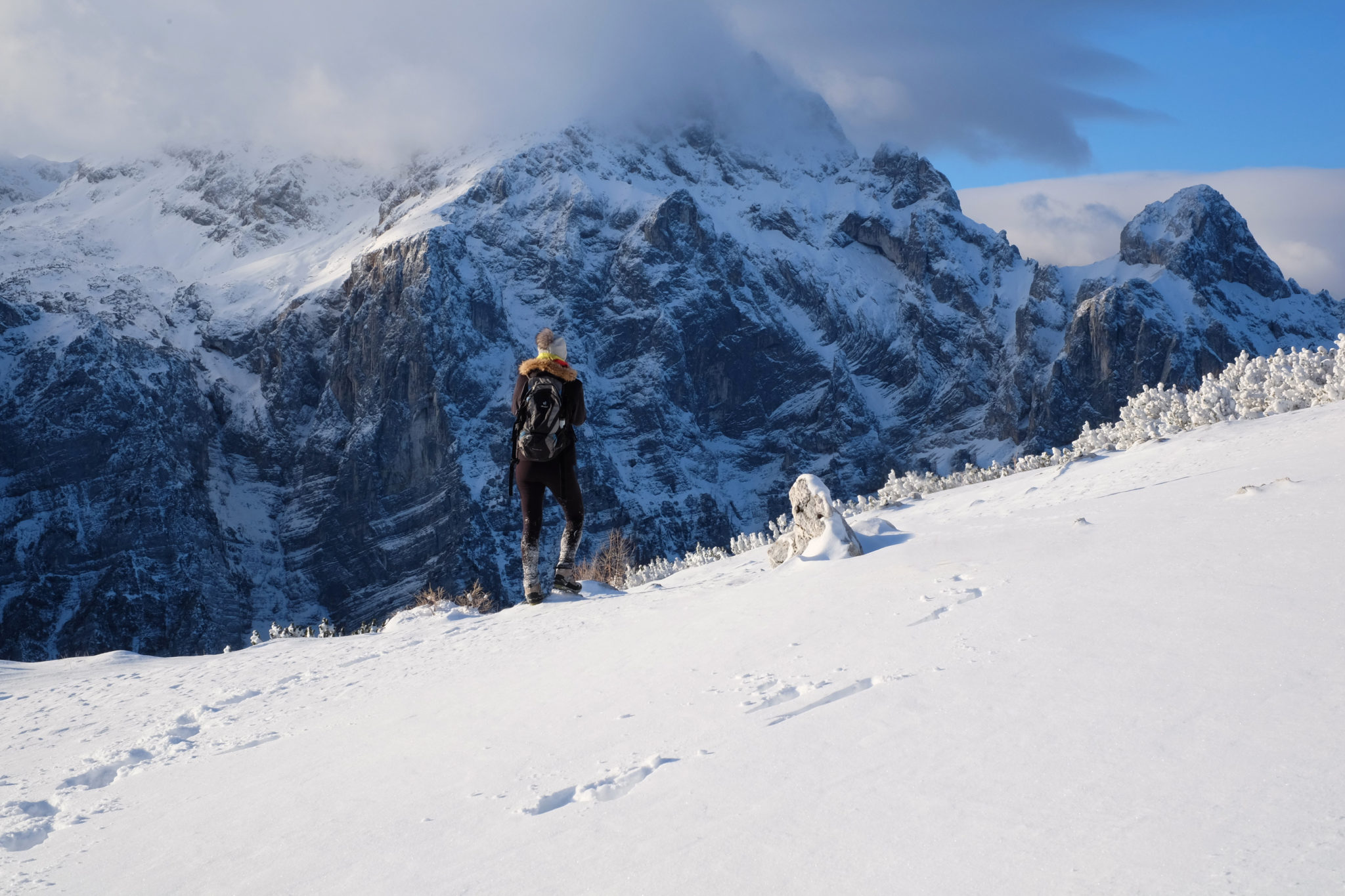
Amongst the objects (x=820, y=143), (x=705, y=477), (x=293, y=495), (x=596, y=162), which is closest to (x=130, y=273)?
(x=293, y=495)

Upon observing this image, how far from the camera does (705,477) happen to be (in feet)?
475

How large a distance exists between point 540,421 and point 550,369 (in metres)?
0.44

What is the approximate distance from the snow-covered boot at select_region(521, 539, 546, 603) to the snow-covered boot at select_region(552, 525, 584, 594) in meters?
0.17

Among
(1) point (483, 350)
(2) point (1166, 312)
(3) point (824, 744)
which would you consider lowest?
(3) point (824, 744)

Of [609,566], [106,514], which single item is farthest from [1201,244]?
[609,566]

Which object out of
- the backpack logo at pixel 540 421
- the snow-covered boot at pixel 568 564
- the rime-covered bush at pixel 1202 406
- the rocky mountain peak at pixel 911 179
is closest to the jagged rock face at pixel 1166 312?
the rocky mountain peak at pixel 911 179

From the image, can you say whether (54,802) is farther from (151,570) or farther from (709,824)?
(151,570)

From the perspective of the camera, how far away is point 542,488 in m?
7.81

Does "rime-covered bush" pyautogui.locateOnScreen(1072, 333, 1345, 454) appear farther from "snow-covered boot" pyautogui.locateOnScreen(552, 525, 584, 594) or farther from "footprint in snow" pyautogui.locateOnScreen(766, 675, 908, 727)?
"footprint in snow" pyautogui.locateOnScreen(766, 675, 908, 727)

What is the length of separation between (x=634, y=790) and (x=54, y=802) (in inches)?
96.5

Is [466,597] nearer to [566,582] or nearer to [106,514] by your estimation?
[566,582]

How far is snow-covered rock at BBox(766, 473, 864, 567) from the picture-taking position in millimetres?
6074

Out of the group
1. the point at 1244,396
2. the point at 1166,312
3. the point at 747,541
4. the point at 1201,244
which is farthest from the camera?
the point at 1201,244

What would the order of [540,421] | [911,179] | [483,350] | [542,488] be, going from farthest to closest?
1. [911,179]
2. [483,350]
3. [542,488]
4. [540,421]
